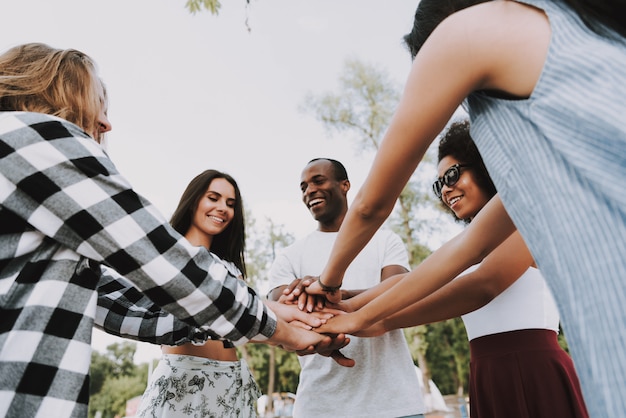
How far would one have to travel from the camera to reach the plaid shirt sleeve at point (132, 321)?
2.21 metres

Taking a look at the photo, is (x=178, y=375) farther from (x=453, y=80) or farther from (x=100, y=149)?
(x=453, y=80)

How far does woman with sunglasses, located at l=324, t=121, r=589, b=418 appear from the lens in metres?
2.40

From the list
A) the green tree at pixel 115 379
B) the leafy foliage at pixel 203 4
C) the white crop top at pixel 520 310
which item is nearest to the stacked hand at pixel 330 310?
the white crop top at pixel 520 310

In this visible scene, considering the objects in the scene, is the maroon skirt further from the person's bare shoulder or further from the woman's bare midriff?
the person's bare shoulder

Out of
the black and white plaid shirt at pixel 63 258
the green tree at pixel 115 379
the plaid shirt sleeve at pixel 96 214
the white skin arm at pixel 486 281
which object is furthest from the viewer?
the green tree at pixel 115 379

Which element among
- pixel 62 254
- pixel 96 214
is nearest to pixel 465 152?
pixel 96 214

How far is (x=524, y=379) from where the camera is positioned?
2465mm

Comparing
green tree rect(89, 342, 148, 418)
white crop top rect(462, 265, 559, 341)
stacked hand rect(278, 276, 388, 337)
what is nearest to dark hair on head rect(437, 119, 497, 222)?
white crop top rect(462, 265, 559, 341)

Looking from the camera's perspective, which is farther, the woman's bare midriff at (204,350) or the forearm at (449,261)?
the woman's bare midriff at (204,350)

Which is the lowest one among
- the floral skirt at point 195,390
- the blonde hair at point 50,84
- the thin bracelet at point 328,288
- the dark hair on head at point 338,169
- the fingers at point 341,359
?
the floral skirt at point 195,390

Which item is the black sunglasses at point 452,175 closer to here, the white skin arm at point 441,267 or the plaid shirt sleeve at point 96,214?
the white skin arm at point 441,267

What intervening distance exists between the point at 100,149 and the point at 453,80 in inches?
46.2

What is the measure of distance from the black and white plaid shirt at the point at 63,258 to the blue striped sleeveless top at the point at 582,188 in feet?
3.70

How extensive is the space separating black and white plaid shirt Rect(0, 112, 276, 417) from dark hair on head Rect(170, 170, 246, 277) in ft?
8.15
